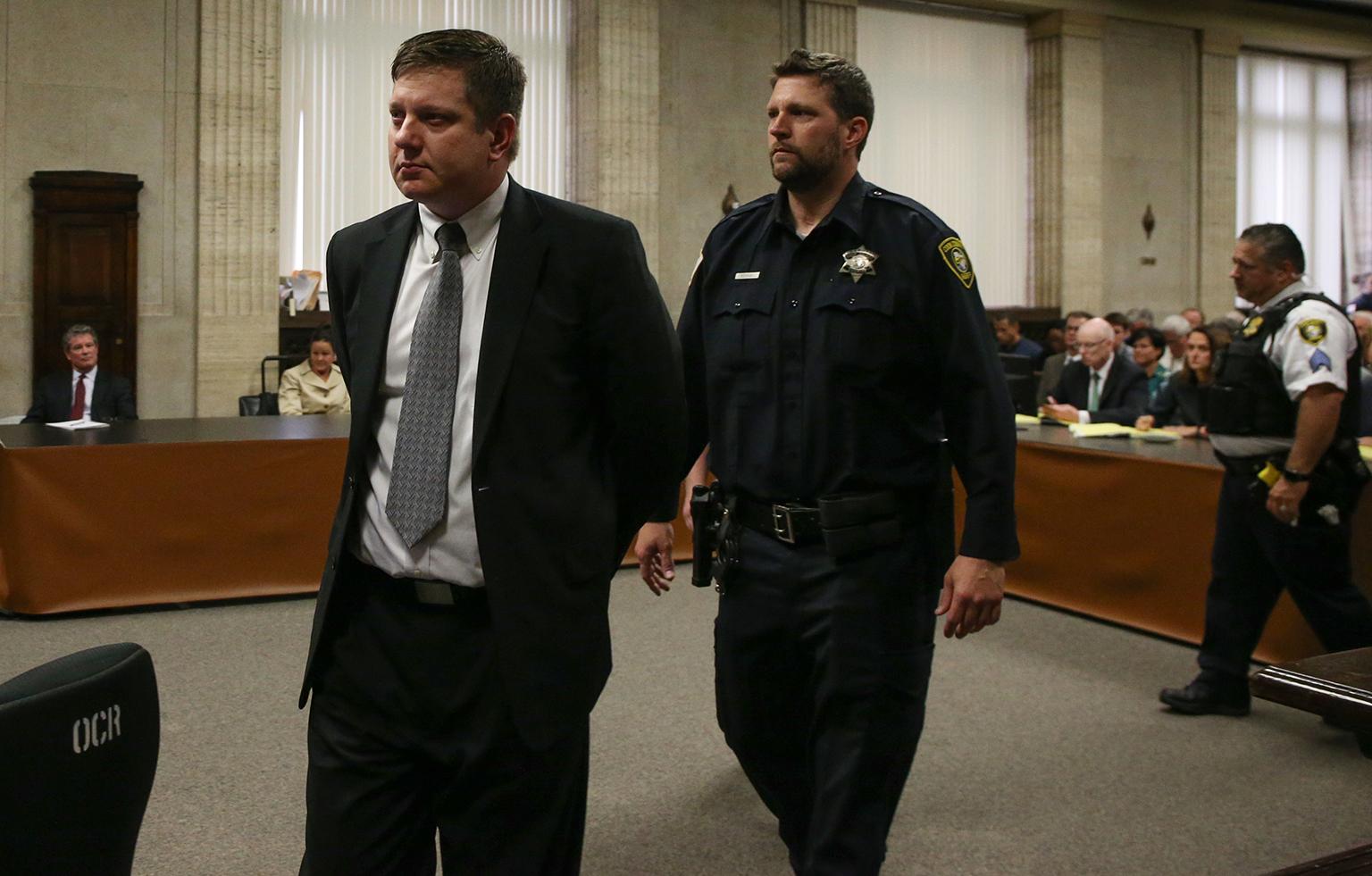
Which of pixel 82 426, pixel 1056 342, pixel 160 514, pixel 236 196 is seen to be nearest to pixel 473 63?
pixel 160 514

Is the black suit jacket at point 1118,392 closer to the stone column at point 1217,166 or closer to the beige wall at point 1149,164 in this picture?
the beige wall at point 1149,164

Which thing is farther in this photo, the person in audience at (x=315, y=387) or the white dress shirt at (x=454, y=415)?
the person in audience at (x=315, y=387)

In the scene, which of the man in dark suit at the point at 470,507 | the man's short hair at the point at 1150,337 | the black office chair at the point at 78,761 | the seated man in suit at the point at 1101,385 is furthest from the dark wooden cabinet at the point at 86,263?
the black office chair at the point at 78,761

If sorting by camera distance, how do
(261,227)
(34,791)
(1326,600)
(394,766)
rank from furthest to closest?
(261,227), (1326,600), (394,766), (34,791)

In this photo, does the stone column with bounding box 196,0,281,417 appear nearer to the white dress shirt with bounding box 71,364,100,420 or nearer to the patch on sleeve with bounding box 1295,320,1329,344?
the white dress shirt with bounding box 71,364,100,420

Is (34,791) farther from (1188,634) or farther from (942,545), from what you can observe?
(1188,634)

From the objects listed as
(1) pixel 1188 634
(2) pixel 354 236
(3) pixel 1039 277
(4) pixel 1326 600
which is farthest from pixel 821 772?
(3) pixel 1039 277

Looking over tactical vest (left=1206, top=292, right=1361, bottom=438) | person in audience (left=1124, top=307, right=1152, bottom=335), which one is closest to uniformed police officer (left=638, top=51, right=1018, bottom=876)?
tactical vest (left=1206, top=292, right=1361, bottom=438)

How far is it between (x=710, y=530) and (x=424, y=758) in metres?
1.01

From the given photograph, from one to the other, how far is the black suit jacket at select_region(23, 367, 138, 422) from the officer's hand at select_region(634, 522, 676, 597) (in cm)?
550

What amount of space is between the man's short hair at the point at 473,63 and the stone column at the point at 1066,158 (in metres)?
12.2

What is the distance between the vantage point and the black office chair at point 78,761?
0.98 m

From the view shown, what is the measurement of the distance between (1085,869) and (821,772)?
1.01 meters

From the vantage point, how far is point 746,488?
2.57 metres
